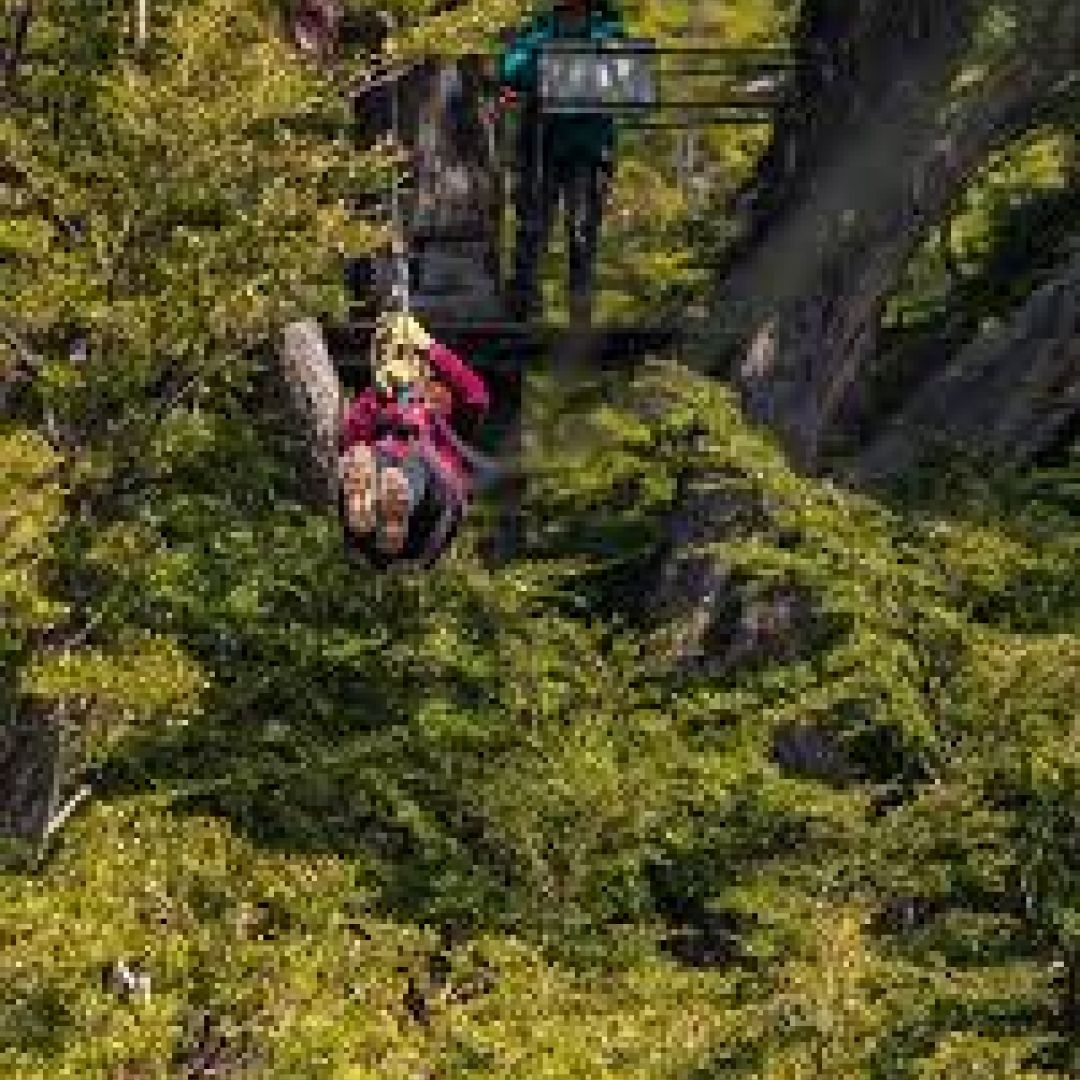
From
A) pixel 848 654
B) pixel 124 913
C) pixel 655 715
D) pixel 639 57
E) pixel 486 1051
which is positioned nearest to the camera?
pixel 486 1051

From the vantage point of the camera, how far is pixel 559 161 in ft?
45.5

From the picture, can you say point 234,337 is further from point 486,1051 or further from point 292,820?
point 486,1051

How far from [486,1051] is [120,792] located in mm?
4405

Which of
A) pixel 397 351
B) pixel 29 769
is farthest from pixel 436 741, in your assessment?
pixel 397 351

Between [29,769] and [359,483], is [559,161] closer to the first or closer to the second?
[29,769]

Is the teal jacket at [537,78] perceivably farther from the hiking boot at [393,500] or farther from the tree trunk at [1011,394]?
the hiking boot at [393,500]

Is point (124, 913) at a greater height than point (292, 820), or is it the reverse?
point (124, 913)

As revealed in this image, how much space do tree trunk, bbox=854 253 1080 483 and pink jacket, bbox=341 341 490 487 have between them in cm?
449

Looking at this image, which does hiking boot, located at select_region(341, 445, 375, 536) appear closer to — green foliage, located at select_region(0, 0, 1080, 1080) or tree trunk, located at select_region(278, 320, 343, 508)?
green foliage, located at select_region(0, 0, 1080, 1080)

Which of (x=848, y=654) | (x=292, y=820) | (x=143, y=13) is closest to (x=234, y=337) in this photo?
(x=143, y=13)

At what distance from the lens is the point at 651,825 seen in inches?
421

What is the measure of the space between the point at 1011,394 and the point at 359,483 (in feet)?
20.2

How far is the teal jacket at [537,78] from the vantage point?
13016 millimetres

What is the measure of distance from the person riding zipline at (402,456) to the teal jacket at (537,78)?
3.69m
